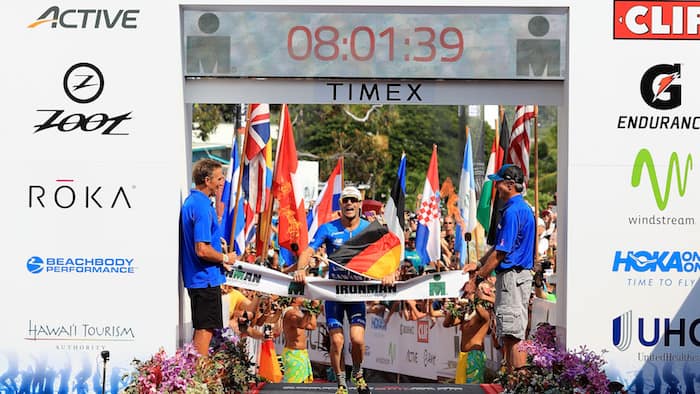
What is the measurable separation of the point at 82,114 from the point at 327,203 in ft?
28.7

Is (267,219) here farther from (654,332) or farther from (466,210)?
(654,332)

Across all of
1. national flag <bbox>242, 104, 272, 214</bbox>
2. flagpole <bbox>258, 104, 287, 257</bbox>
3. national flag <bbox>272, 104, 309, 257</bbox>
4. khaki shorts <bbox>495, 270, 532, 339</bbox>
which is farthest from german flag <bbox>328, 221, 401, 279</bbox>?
national flag <bbox>272, 104, 309, 257</bbox>

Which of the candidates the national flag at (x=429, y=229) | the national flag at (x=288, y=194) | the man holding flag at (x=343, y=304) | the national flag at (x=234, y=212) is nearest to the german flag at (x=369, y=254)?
the man holding flag at (x=343, y=304)

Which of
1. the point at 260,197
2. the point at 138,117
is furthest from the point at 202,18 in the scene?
the point at 260,197

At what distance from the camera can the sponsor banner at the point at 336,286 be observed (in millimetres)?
10570

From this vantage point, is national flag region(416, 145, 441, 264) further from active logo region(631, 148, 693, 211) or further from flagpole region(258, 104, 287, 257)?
active logo region(631, 148, 693, 211)

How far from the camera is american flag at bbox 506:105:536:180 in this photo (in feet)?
44.5

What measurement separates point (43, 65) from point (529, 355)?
4.55 m

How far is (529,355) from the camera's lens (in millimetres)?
9805

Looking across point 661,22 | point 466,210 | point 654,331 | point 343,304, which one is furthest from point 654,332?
point 466,210

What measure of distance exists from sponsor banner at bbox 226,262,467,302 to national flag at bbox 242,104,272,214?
441cm

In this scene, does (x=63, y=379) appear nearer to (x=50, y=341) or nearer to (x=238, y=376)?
(x=50, y=341)

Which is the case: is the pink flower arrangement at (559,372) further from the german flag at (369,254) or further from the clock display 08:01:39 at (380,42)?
the clock display 08:01:39 at (380,42)

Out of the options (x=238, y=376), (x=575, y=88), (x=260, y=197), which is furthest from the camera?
(x=260, y=197)
